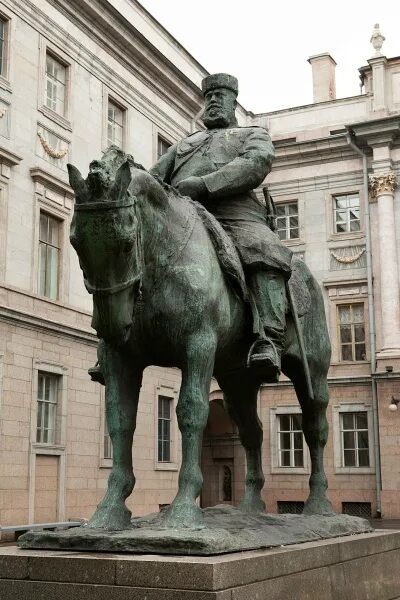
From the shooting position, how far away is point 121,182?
4.11 metres

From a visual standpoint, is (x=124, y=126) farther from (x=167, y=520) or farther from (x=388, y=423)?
(x=167, y=520)

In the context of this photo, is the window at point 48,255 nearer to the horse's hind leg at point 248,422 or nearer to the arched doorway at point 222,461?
the arched doorway at point 222,461

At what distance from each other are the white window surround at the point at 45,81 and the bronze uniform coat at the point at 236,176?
15101 mm

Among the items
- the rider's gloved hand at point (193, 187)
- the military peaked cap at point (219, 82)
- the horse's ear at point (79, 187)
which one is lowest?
the horse's ear at point (79, 187)

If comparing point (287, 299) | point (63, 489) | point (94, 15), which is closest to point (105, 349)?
point (287, 299)

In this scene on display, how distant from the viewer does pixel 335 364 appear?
29000mm

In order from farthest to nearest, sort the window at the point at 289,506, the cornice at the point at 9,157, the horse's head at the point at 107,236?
the window at the point at 289,506 < the cornice at the point at 9,157 < the horse's head at the point at 107,236

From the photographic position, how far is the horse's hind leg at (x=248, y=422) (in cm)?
629

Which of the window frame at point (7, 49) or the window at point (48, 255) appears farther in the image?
the window at point (48, 255)

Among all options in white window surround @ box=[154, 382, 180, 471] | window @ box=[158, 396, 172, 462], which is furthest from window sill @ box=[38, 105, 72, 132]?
window @ box=[158, 396, 172, 462]

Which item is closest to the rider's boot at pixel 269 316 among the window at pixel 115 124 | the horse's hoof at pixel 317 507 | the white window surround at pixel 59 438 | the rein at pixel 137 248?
the rein at pixel 137 248

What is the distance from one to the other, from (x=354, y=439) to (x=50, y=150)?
561 inches

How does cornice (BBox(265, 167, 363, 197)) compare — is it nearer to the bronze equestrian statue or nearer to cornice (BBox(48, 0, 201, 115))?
cornice (BBox(48, 0, 201, 115))

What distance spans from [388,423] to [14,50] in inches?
629
